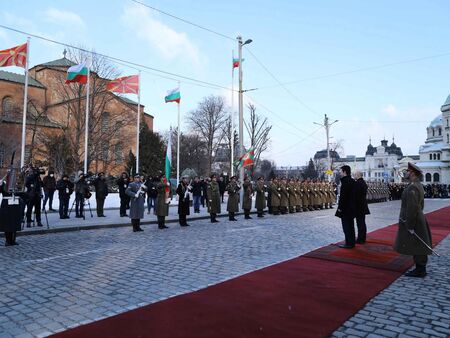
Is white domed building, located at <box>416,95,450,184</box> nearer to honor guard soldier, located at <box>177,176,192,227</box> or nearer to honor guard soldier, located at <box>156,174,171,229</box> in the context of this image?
honor guard soldier, located at <box>177,176,192,227</box>

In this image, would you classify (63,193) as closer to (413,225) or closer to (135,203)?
(135,203)

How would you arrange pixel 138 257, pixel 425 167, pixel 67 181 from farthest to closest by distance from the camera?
pixel 425 167, pixel 67 181, pixel 138 257

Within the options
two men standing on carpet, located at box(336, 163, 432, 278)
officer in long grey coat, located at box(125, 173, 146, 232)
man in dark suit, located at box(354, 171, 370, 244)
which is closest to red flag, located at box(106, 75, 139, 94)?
officer in long grey coat, located at box(125, 173, 146, 232)

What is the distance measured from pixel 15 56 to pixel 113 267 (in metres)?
13.6

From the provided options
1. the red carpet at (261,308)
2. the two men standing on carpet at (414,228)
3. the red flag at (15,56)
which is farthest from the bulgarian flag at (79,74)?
the two men standing on carpet at (414,228)

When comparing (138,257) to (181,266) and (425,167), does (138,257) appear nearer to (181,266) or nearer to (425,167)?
(181,266)

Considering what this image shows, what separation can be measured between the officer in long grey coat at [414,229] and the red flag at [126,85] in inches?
714

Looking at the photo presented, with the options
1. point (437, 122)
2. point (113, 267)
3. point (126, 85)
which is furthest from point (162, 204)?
point (437, 122)

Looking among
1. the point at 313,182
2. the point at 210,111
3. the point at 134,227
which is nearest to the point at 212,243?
the point at 134,227

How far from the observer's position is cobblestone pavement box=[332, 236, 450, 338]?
154 inches

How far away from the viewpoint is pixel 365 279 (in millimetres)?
6113

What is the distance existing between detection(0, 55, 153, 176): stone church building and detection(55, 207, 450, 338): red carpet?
102 feet

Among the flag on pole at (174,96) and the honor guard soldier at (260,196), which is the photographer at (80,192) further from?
the flag on pole at (174,96)

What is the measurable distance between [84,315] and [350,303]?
11.2 ft
